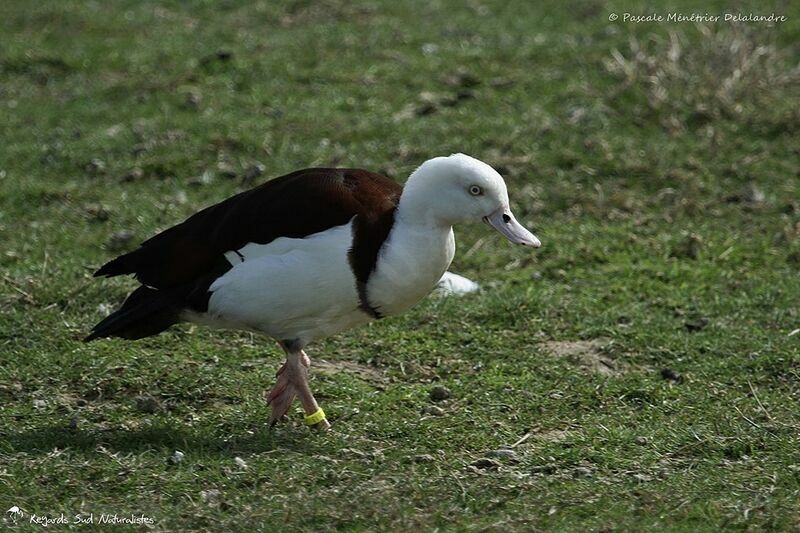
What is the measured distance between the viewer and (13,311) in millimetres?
6660

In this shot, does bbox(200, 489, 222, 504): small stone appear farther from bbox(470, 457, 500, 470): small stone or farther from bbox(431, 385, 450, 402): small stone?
bbox(431, 385, 450, 402): small stone

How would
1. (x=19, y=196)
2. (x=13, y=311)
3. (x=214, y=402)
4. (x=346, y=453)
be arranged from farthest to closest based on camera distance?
(x=19, y=196)
(x=13, y=311)
(x=214, y=402)
(x=346, y=453)

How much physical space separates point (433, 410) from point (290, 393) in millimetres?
689

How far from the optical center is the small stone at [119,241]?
7.74 metres

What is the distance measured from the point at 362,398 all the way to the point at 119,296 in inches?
66.9

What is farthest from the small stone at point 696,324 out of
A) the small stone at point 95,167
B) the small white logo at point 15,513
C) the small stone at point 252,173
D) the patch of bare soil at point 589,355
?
the small stone at point 95,167

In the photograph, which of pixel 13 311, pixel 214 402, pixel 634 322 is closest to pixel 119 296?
pixel 13 311

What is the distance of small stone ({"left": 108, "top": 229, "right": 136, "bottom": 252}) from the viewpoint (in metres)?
7.74

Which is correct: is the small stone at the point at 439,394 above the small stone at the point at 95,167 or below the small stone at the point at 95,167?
below

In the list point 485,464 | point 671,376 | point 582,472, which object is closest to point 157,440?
point 485,464

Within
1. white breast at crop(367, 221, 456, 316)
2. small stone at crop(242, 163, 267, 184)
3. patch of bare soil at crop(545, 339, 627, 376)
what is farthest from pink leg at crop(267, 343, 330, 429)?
small stone at crop(242, 163, 267, 184)

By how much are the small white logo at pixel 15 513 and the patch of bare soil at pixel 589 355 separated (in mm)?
2726

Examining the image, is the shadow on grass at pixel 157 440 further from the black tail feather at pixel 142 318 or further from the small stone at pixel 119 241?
the small stone at pixel 119 241

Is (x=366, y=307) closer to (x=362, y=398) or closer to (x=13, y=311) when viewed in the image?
(x=362, y=398)
